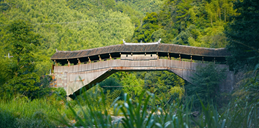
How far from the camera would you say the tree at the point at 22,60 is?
13187 millimetres

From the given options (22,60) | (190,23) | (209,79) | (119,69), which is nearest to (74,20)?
(190,23)

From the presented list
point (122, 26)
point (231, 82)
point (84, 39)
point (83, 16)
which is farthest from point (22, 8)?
point (231, 82)

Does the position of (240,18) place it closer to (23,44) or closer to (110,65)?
(110,65)

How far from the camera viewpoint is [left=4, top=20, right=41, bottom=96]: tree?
13187mm

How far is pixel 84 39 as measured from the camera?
1754 inches

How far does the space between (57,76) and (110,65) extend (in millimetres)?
3469

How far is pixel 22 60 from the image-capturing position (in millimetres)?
13859

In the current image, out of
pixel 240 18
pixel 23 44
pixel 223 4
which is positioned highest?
pixel 223 4

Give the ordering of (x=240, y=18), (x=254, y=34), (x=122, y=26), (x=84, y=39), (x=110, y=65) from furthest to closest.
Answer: (x=122, y=26), (x=84, y=39), (x=110, y=65), (x=240, y=18), (x=254, y=34)

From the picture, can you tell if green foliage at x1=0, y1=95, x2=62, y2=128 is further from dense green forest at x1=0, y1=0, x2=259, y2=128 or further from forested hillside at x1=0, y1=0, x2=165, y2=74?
forested hillside at x1=0, y1=0, x2=165, y2=74

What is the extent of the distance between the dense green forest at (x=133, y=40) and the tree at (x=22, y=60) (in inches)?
1.9

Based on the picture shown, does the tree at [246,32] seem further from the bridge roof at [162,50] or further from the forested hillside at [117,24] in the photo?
the forested hillside at [117,24]

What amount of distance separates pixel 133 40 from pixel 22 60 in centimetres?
1987

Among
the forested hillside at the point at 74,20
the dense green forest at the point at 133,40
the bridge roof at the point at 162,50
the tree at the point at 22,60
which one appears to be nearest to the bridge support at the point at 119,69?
the bridge roof at the point at 162,50
